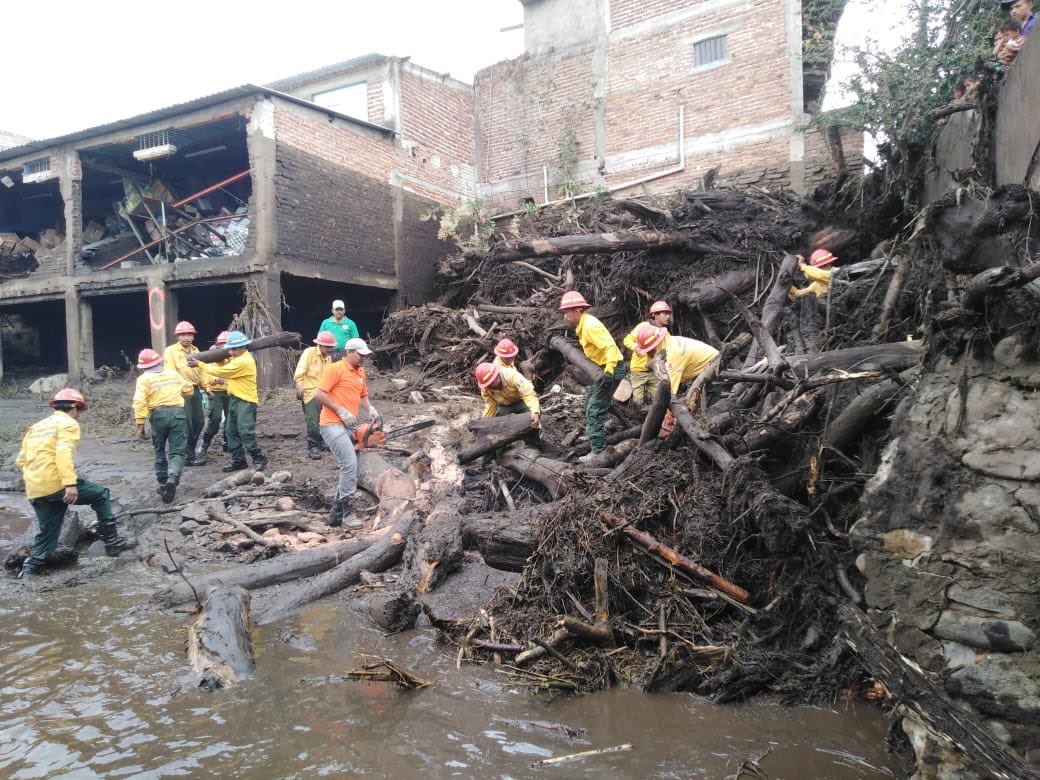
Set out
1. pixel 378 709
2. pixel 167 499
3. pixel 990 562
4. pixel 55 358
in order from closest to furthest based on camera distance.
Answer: pixel 990 562, pixel 378 709, pixel 167 499, pixel 55 358

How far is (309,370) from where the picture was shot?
877 centimetres

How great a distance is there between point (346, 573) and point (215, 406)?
14.5ft

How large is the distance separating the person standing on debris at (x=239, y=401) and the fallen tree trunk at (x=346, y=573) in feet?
10.3

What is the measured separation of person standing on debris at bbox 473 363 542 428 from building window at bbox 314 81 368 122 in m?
10.5

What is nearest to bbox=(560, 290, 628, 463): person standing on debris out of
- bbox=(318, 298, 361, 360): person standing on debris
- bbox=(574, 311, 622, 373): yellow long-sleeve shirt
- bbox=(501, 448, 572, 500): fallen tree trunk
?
bbox=(574, 311, 622, 373): yellow long-sleeve shirt

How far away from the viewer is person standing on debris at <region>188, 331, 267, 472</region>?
860 centimetres

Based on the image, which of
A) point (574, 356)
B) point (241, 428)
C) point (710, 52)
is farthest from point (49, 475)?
point (710, 52)

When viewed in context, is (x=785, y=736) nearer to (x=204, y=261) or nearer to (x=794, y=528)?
(x=794, y=528)

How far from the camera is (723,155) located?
14250 mm

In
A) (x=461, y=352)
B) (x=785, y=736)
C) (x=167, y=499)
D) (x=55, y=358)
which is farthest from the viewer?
(x=55, y=358)

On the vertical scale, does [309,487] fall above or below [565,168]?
below

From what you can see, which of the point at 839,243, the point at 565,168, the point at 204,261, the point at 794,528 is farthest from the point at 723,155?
the point at 794,528

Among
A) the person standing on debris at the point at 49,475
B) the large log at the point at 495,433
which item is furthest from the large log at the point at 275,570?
the person standing on debris at the point at 49,475

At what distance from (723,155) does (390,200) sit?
24.4ft
